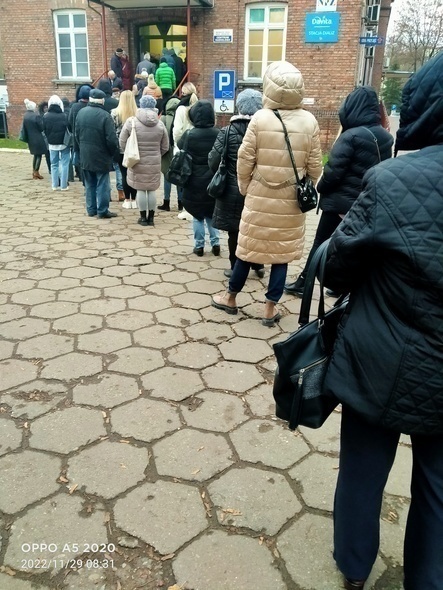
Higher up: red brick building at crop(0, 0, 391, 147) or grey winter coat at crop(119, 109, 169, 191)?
red brick building at crop(0, 0, 391, 147)

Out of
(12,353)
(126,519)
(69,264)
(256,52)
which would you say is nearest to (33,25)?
(256,52)

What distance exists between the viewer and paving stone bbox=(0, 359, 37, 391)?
3254 millimetres

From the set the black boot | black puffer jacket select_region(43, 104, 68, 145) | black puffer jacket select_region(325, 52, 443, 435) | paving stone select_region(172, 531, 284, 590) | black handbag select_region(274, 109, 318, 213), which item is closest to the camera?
black puffer jacket select_region(325, 52, 443, 435)

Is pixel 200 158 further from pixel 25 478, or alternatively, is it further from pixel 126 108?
pixel 25 478

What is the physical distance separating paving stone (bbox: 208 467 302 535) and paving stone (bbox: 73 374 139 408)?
93 cm

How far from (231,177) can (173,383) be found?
6.78ft

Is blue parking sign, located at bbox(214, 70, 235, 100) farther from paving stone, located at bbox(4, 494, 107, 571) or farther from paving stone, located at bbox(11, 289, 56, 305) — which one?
paving stone, located at bbox(4, 494, 107, 571)

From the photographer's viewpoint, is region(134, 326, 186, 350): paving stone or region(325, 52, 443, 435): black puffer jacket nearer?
region(325, 52, 443, 435): black puffer jacket

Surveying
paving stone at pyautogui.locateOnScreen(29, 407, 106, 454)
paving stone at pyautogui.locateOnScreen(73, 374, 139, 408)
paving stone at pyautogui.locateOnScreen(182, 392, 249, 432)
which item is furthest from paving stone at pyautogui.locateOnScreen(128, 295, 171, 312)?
paving stone at pyautogui.locateOnScreen(29, 407, 106, 454)

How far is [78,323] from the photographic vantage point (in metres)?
4.12

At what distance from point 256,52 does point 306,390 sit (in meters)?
16.0

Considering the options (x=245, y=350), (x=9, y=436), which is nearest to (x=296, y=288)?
(x=245, y=350)

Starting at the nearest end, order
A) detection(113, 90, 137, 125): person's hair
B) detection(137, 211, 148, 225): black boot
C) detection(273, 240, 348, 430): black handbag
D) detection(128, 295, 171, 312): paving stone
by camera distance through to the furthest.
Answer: detection(273, 240, 348, 430): black handbag → detection(128, 295, 171, 312): paving stone → detection(137, 211, 148, 225): black boot → detection(113, 90, 137, 125): person's hair

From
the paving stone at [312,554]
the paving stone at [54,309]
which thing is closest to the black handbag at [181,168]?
the paving stone at [54,309]
